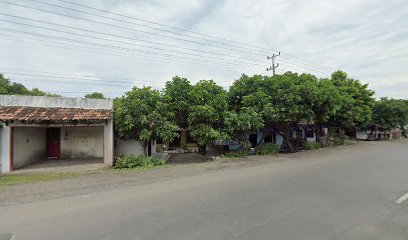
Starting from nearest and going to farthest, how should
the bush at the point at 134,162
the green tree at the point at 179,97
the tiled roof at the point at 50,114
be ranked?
the tiled roof at the point at 50,114, the bush at the point at 134,162, the green tree at the point at 179,97

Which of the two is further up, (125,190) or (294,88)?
(294,88)

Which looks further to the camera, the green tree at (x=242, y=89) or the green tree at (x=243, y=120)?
the green tree at (x=242, y=89)

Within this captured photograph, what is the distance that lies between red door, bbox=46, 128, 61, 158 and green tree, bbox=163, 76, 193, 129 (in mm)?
8236

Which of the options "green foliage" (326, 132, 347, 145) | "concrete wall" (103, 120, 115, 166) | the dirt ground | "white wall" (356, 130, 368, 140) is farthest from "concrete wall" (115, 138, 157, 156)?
"white wall" (356, 130, 368, 140)

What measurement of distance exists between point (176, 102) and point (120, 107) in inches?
131

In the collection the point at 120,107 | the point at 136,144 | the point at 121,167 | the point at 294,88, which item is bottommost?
the point at 121,167

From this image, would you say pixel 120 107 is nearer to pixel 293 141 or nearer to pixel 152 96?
pixel 152 96

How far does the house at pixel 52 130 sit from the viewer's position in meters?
9.91

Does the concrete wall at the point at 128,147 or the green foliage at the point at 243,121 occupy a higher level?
the green foliage at the point at 243,121

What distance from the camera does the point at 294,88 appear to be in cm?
1426

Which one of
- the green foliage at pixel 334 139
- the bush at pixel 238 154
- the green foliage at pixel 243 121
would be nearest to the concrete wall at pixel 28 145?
the green foliage at pixel 243 121

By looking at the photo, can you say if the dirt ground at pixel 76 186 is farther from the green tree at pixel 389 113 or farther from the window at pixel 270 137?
the green tree at pixel 389 113

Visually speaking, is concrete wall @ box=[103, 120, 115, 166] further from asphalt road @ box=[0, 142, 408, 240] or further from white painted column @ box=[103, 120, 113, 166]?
asphalt road @ box=[0, 142, 408, 240]

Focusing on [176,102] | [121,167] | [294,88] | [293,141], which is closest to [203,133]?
[176,102]
